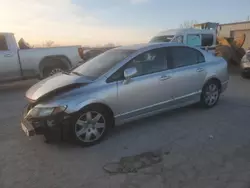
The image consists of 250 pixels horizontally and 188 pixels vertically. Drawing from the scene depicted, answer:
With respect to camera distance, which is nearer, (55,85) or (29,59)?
(55,85)

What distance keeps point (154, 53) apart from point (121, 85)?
111cm

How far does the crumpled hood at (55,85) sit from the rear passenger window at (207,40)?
31.8 feet

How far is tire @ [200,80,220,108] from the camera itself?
21.0 ft

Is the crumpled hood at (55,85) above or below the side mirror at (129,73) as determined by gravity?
below

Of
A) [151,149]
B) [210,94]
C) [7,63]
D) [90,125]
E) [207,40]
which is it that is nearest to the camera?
[151,149]

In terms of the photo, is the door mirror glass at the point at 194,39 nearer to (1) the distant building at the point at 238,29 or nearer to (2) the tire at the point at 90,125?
(2) the tire at the point at 90,125

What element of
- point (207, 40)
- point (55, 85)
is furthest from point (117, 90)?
point (207, 40)

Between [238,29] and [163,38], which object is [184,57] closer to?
[163,38]

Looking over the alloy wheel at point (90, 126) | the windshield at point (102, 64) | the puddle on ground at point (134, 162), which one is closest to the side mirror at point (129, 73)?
the windshield at point (102, 64)

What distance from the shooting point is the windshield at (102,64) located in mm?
5059

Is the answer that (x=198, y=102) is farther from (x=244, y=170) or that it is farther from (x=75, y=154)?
(x=75, y=154)

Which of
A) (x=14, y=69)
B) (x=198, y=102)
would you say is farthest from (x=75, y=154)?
(x=14, y=69)

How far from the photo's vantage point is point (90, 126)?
458 cm

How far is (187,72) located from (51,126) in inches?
120
